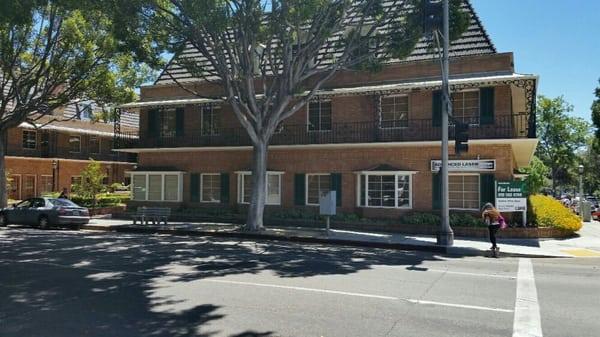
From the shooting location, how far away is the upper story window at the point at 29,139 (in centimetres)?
4197

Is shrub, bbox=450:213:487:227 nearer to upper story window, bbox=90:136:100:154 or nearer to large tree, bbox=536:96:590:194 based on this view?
upper story window, bbox=90:136:100:154

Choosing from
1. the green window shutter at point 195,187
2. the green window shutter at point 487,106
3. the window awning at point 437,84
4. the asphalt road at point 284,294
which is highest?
the window awning at point 437,84

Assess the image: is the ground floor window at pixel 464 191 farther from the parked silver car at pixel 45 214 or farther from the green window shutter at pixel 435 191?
the parked silver car at pixel 45 214

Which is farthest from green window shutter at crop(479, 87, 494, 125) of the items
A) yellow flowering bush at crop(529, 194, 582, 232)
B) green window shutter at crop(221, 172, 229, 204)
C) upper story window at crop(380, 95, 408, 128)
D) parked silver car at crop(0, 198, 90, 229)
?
parked silver car at crop(0, 198, 90, 229)

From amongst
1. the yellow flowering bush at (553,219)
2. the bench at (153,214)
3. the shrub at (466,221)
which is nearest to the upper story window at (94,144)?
the bench at (153,214)

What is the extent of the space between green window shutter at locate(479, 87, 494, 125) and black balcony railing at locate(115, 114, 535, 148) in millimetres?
147

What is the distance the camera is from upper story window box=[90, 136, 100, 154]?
47.0 meters

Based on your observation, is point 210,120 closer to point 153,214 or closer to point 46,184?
point 153,214

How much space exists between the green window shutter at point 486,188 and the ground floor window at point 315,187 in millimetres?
6905

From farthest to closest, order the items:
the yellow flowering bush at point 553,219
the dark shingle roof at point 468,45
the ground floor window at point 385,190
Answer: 1. the dark shingle roof at point 468,45
2. the ground floor window at point 385,190
3. the yellow flowering bush at point 553,219

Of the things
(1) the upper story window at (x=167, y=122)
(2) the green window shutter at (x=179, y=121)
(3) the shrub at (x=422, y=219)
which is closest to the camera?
(3) the shrub at (x=422, y=219)

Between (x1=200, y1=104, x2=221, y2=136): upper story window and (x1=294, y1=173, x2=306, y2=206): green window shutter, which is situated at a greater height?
(x1=200, y1=104, x2=221, y2=136): upper story window

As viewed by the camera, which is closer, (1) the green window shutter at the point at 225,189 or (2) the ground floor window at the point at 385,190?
(2) the ground floor window at the point at 385,190

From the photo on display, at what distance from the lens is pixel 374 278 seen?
34.6ft
